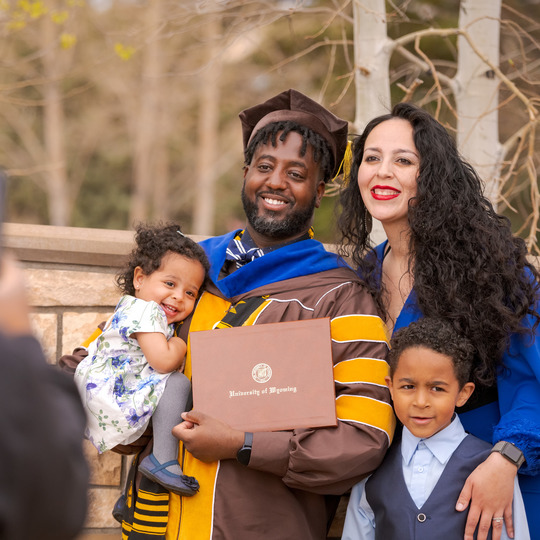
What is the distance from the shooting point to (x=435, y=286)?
2.80 m

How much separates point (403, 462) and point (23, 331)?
1.80 metres

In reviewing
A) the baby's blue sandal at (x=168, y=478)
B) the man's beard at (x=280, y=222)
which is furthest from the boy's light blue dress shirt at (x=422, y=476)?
the man's beard at (x=280, y=222)

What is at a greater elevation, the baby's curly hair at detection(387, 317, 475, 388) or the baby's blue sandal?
the baby's curly hair at detection(387, 317, 475, 388)

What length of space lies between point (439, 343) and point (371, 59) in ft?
→ 6.68

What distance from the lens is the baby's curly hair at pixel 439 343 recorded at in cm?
257

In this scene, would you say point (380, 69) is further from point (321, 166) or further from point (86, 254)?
point (86, 254)

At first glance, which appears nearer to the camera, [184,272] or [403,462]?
[403,462]

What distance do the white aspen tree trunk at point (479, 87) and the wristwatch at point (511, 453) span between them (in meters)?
1.95

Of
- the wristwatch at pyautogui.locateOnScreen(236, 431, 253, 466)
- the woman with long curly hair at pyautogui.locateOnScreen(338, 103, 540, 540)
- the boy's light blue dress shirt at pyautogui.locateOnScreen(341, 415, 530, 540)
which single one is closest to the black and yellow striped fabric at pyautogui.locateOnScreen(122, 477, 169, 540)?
the wristwatch at pyautogui.locateOnScreen(236, 431, 253, 466)

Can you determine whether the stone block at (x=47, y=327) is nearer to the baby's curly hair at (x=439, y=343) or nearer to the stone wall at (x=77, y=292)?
the stone wall at (x=77, y=292)

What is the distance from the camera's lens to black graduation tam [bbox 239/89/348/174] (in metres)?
3.29

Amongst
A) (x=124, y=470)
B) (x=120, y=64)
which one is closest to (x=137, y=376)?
(x=124, y=470)

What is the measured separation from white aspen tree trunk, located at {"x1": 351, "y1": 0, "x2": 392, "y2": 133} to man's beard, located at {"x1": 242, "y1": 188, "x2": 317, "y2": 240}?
953mm

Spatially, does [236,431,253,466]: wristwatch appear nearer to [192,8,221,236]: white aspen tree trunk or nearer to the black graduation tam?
the black graduation tam
